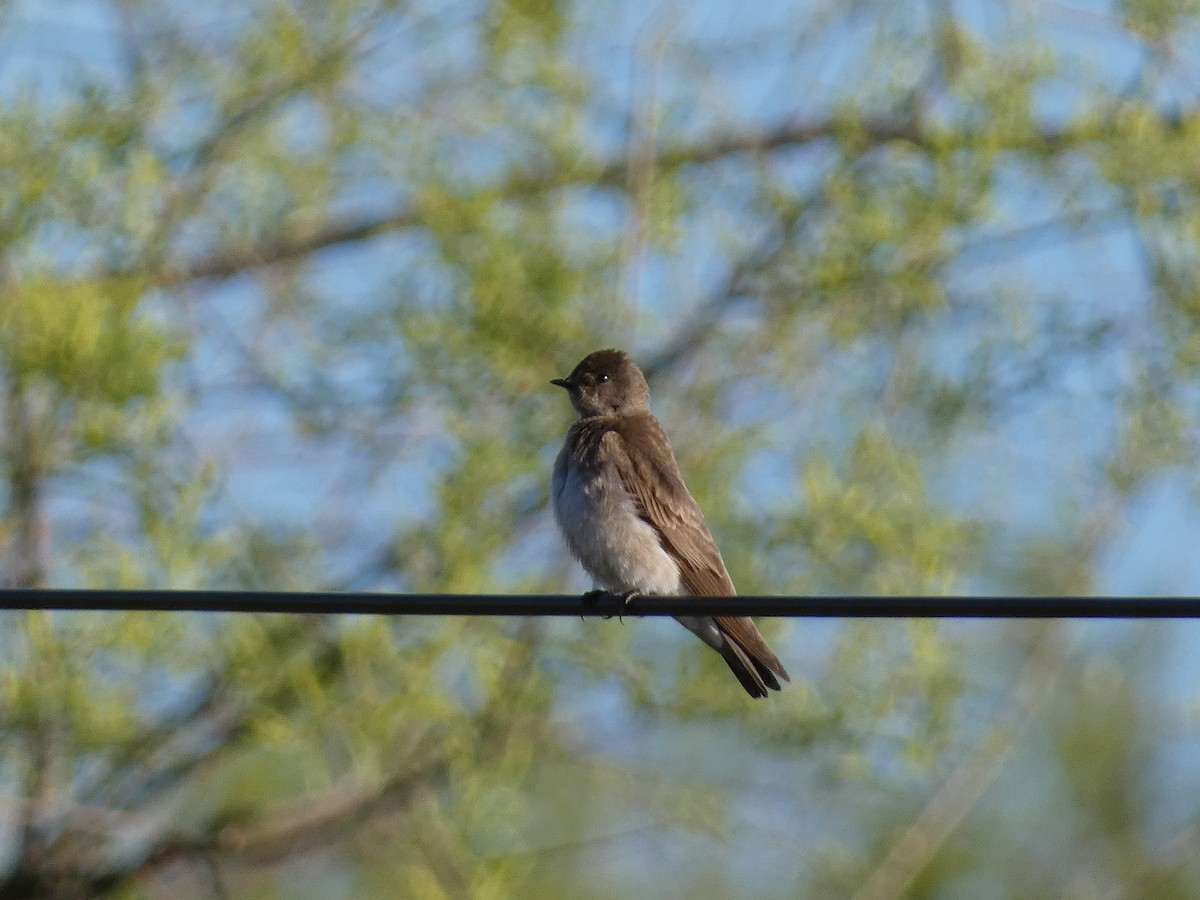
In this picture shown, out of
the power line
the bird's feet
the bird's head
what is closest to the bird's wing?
the bird's feet

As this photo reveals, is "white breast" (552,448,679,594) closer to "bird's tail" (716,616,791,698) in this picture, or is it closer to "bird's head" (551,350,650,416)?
"bird's tail" (716,616,791,698)

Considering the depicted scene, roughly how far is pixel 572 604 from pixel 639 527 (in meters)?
2.59

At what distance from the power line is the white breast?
2.19 metres

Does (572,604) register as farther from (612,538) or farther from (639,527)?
(639,527)

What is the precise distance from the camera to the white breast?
21.3 ft

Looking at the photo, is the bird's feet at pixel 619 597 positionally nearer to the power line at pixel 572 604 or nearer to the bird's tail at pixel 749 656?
the bird's tail at pixel 749 656

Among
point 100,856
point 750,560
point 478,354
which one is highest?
point 478,354

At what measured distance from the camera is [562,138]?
8969 millimetres

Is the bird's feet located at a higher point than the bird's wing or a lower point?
lower

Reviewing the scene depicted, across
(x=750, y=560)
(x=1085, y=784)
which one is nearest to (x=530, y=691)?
(x=750, y=560)

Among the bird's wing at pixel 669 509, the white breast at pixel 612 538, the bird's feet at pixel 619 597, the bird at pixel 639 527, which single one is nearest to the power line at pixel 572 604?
the bird's feet at pixel 619 597

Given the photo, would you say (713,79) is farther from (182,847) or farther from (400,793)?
(182,847)

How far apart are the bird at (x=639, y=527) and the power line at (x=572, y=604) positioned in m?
2.08

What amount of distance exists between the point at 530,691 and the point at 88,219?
289cm
